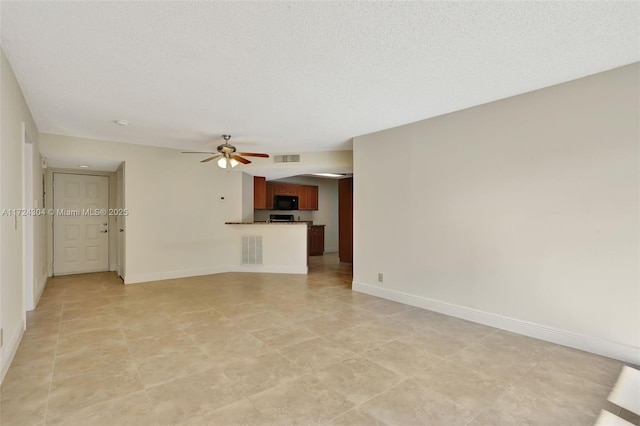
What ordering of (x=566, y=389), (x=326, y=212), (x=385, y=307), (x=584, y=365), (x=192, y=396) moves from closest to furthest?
(x=192, y=396), (x=566, y=389), (x=584, y=365), (x=385, y=307), (x=326, y=212)

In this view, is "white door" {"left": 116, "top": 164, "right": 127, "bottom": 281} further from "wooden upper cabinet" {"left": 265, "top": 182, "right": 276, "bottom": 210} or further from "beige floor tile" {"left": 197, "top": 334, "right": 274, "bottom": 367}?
"beige floor tile" {"left": 197, "top": 334, "right": 274, "bottom": 367}

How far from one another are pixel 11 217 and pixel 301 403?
9.59 ft

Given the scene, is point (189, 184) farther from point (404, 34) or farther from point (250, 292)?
point (404, 34)

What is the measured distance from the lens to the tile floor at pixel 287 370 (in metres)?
1.91

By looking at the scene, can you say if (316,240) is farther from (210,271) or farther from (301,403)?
(301,403)

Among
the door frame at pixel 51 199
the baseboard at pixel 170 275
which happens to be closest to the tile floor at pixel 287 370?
the baseboard at pixel 170 275

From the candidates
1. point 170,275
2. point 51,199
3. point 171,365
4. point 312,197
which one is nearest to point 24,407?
point 171,365

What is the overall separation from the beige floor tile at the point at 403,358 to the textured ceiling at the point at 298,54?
101 inches

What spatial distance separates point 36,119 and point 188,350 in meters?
3.87

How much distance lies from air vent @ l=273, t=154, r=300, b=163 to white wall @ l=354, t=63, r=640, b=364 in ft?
7.73

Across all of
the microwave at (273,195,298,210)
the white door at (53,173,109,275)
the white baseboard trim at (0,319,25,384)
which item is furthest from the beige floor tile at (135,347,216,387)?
the microwave at (273,195,298,210)

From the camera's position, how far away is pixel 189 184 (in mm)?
6133

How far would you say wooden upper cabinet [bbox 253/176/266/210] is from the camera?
767cm

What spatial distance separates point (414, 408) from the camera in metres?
1.97
